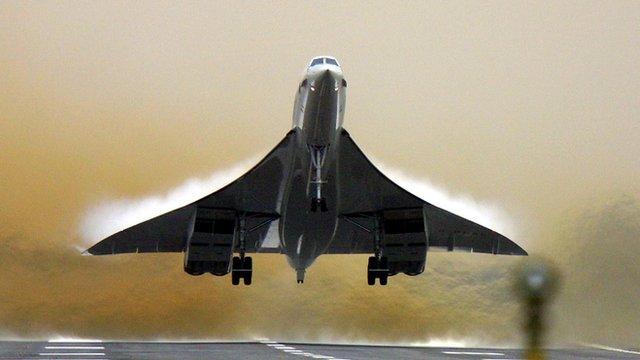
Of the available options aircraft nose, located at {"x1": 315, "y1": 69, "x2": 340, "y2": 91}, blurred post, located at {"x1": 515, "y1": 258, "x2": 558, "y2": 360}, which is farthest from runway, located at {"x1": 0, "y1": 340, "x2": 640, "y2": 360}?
blurred post, located at {"x1": 515, "y1": 258, "x2": 558, "y2": 360}

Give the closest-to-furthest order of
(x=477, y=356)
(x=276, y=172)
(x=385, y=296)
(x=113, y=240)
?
(x=276, y=172) → (x=113, y=240) → (x=477, y=356) → (x=385, y=296)

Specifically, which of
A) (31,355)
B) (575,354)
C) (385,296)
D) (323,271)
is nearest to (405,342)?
(385,296)

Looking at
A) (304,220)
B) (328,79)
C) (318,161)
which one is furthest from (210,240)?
(328,79)

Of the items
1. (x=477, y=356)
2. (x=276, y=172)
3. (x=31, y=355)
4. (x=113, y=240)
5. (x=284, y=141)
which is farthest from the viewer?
(x=477, y=356)

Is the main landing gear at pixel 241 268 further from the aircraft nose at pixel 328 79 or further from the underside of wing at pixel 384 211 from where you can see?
the aircraft nose at pixel 328 79

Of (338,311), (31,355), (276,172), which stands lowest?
(31,355)

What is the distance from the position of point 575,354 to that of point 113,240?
18.6 metres

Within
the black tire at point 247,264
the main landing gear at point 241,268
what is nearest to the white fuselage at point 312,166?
the black tire at point 247,264

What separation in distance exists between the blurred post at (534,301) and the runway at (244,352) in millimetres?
23817

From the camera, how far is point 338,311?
117 ft

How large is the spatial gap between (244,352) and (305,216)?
6921 mm

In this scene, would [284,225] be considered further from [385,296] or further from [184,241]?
[385,296]

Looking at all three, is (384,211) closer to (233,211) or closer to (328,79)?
(233,211)

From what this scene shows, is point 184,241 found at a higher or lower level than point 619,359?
higher
